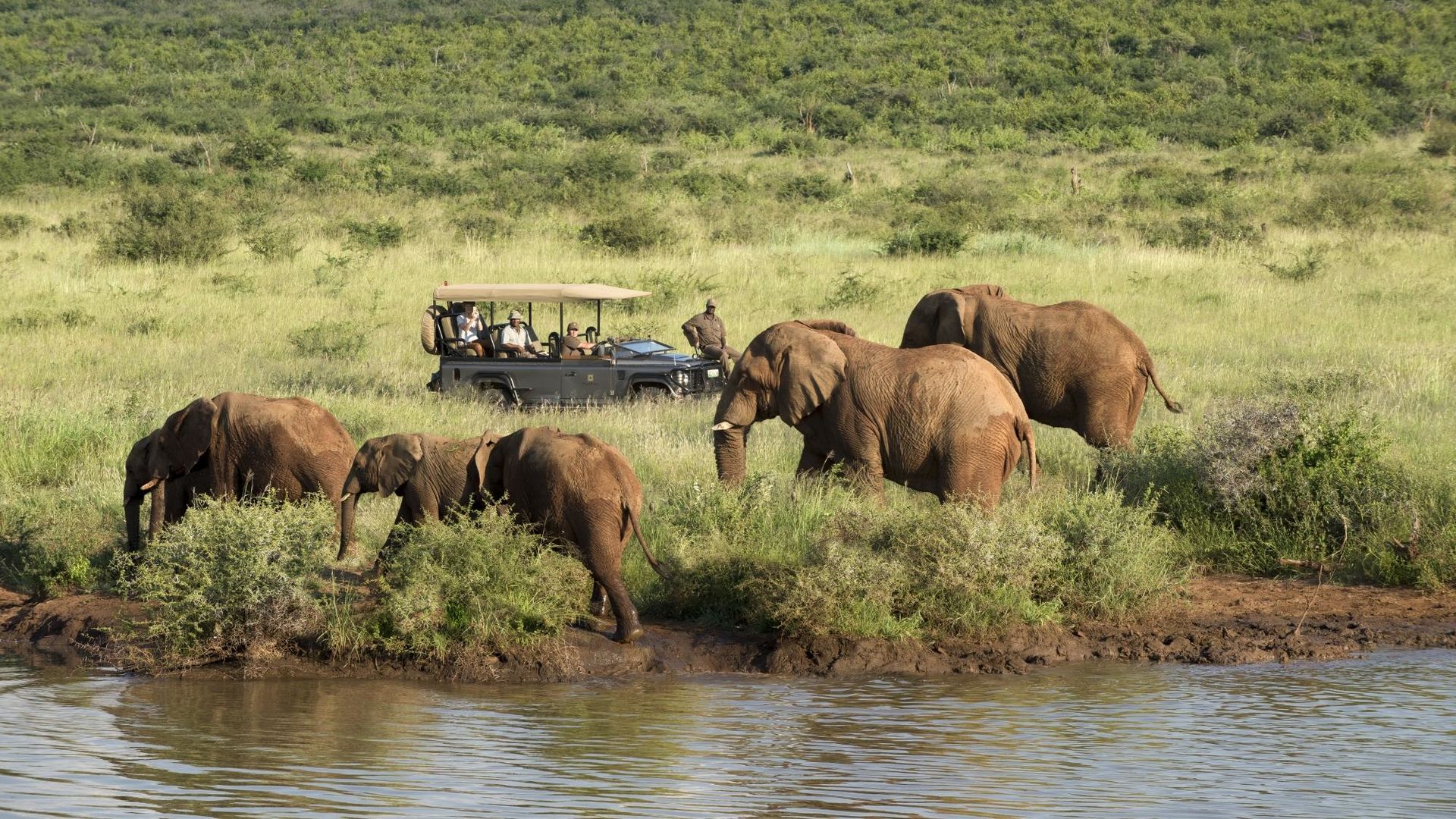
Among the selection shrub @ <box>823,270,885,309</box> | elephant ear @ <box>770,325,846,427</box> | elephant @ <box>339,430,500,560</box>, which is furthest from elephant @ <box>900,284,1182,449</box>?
shrub @ <box>823,270,885,309</box>

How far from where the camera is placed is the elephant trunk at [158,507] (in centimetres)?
1081

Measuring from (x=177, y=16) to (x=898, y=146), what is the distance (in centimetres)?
4686

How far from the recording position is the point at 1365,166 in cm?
4197

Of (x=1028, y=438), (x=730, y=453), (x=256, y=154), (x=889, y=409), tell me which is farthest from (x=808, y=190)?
(x=1028, y=438)

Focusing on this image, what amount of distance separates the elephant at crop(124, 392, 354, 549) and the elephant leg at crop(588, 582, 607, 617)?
1.77m

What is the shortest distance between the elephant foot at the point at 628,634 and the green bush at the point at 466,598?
10.2 inches

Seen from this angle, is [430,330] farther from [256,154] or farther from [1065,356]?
[256,154]

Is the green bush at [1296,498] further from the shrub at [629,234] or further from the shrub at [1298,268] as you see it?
the shrub at [629,234]

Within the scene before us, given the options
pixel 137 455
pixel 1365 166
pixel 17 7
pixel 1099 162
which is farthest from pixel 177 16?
pixel 137 455

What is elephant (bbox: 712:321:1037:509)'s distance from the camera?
10430 millimetres

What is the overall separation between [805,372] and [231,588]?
3.61 m

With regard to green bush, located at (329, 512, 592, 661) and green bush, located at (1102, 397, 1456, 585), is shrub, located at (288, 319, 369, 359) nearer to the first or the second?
green bush, located at (1102, 397, 1456, 585)

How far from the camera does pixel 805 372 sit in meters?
10.9

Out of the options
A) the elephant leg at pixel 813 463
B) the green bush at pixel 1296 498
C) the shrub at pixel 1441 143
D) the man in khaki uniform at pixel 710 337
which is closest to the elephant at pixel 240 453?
the elephant leg at pixel 813 463
